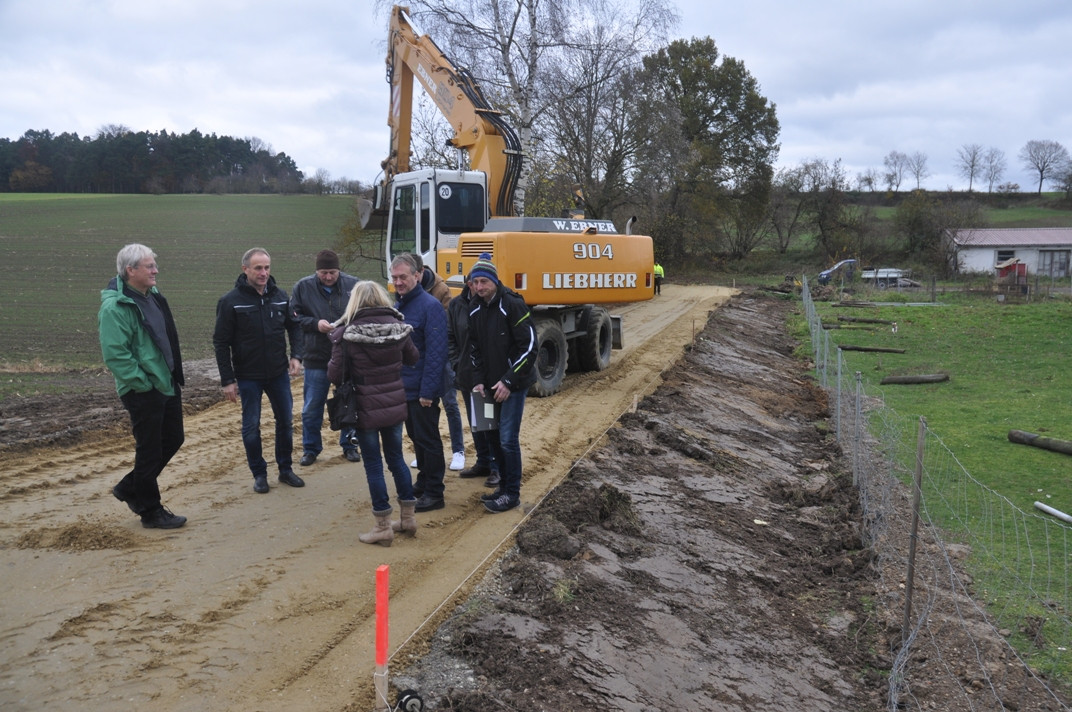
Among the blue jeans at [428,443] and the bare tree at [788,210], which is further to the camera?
the bare tree at [788,210]

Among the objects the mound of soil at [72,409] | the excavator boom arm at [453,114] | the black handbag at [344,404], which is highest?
the excavator boom arm at [453,114]

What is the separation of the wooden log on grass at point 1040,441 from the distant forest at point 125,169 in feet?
209

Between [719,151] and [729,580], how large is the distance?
41.3 m

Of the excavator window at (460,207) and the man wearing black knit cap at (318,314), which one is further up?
the excavator window at (460,207)

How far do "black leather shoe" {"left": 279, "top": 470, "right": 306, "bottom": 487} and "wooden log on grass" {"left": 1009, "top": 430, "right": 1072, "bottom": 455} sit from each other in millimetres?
9213

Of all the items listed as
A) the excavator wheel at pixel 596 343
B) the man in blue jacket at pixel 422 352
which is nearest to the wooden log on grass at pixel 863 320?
the excavator wheel at pixel 596 343

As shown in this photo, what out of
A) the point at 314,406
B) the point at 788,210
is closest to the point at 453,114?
the point at 314,406

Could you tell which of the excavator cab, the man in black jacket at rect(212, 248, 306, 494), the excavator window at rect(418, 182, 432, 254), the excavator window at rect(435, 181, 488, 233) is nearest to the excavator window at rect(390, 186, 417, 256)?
the excavator cab

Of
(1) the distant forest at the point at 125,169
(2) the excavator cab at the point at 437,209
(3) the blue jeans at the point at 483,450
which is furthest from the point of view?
(1) the distant forest at the point at 125,169

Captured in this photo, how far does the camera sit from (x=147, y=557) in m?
5.25

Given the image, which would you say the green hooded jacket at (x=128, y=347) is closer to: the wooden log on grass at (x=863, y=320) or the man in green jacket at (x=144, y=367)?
the man in green jacket at (x=144, y=367)

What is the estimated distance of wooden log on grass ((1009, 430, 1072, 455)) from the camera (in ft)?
34.1

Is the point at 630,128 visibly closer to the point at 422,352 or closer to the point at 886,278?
the point at 886,278

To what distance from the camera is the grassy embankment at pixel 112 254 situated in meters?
14.8
